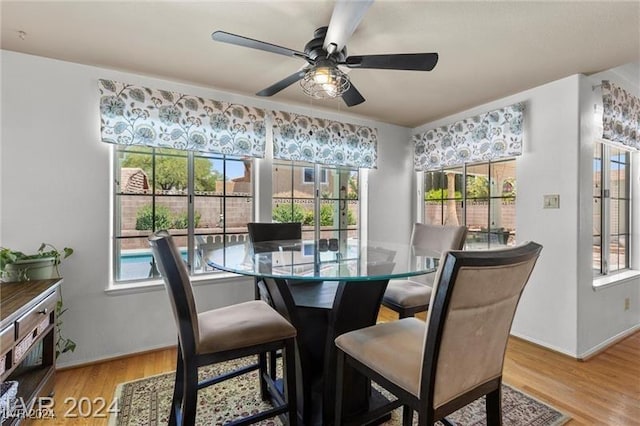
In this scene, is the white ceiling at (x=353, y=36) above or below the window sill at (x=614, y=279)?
above

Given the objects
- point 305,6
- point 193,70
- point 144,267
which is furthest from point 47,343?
point 305,6

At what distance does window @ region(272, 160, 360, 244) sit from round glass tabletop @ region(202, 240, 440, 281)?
A: 1024mm

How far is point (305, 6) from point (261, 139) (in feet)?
4.91

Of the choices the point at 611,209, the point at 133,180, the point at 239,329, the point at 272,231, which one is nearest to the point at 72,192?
the point at 133,180

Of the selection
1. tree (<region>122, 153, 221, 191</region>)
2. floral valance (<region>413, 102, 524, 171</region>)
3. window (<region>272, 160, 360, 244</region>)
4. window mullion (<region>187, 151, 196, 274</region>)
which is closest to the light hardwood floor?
window mullion (<region>187, 151, 196, 274</region>)

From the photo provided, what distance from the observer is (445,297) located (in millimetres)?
928

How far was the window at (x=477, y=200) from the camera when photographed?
3.11 meters

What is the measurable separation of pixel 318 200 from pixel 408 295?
1.83 meters

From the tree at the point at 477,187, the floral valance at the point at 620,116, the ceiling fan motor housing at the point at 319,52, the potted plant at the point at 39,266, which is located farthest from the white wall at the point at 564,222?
the potted plant at the point at 39,266

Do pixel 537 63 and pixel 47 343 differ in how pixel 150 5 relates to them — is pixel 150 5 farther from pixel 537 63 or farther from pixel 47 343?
pixel 537 63

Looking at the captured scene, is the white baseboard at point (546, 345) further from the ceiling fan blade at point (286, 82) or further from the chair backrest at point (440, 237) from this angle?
the ceiling fan blade at point (286, 82)

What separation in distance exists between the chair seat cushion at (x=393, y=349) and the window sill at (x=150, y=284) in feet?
5.98

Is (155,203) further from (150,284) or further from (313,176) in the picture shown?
(313,176)

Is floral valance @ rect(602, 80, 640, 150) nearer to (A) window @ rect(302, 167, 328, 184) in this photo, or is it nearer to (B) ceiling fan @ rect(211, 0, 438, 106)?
(B) ceiling fan @ rect(211, 0, 438, 106)
